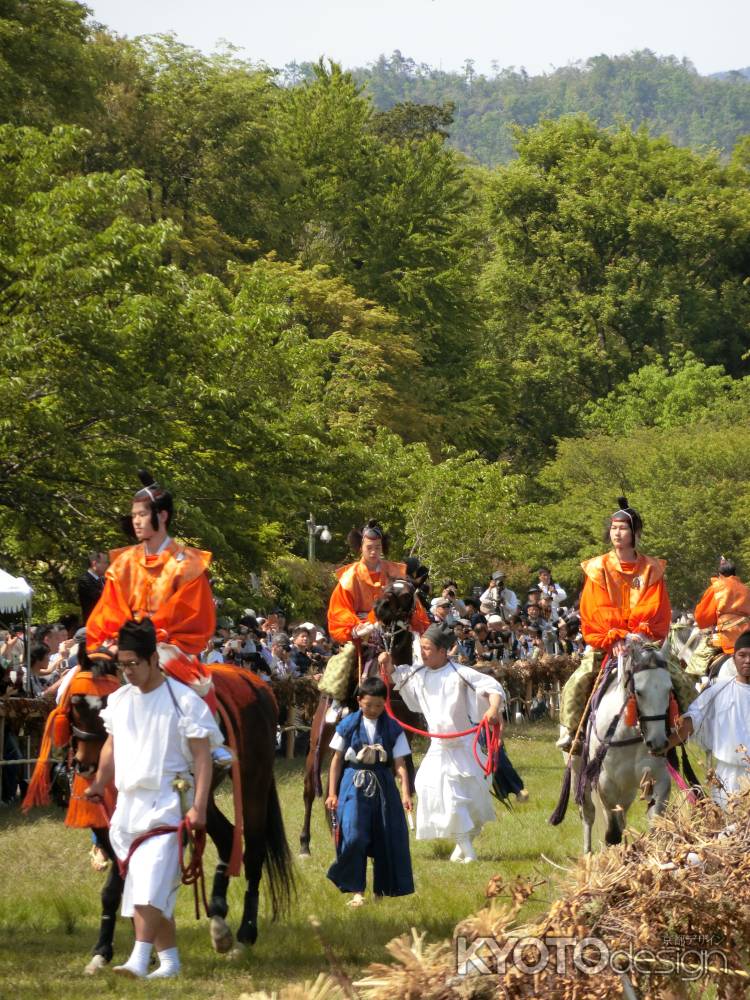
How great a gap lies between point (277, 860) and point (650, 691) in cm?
279

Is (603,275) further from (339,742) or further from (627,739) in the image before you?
(339,742)

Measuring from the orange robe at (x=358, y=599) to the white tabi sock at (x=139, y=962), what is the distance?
17.6ft

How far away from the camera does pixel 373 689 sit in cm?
1120

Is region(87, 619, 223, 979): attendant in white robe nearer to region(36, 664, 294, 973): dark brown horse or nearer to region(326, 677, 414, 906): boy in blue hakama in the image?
region(36, 664, 294, 973): dark brown horse

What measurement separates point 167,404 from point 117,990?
49.5 feet

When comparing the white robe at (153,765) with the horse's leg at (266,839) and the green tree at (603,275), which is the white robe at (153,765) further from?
the green tree at (603,275)

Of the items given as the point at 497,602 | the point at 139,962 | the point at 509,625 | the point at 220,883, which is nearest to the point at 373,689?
the point at 220,883

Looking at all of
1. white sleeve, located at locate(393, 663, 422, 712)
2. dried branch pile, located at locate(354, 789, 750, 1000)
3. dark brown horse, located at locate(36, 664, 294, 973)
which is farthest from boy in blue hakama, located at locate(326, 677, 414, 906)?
dried branch pile, located at locate(354, 789, 750, 1000)

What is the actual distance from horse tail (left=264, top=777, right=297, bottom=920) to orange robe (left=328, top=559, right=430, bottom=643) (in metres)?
2.90

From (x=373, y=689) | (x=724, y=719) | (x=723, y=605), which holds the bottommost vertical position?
(x=724, y=719)

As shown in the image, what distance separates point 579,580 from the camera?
1961 inches

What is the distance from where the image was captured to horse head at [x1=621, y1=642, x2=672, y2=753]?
1083 cm

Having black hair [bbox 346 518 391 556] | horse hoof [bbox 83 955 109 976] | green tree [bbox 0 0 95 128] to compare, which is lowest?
horse hoof [bbox 83 955 109 976]

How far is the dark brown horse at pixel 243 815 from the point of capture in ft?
30.5
